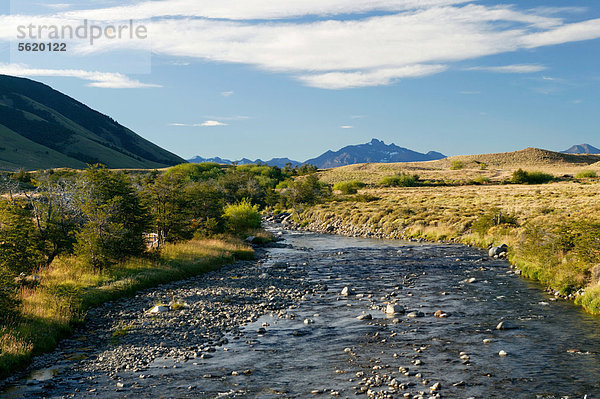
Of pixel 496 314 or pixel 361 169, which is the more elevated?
pixel 361 169

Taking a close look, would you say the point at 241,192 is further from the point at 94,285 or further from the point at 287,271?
the point at 94,285

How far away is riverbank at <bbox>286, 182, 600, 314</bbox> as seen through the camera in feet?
75.8

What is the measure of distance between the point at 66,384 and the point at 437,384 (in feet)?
36.2

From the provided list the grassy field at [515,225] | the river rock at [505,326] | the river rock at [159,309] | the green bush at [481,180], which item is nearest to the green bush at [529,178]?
the grassy field at [515,225]

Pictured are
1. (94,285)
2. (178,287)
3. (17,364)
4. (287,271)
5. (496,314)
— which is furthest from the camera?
(287,271)

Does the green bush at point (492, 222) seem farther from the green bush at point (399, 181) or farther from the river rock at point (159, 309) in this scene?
the green bush at point (399, 181)

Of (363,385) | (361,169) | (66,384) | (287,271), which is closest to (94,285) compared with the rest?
(66,384)

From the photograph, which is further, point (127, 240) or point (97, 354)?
point (127, 240)

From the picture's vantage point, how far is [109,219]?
2905cm

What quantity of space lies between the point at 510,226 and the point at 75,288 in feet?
131

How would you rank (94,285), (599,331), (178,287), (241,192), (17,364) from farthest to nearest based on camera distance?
(241,192) < (178,287) < (94,285) < (599,331) < (17,364)

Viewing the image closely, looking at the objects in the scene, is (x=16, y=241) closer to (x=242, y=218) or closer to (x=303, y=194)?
(x=242, y=218)

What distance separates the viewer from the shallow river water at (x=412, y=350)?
1285 cm

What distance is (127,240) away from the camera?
28.7m
